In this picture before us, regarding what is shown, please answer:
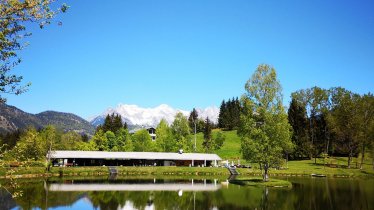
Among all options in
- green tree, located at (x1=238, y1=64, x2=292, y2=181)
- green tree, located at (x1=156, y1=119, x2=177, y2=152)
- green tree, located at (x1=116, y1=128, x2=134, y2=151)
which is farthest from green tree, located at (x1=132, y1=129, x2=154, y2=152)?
green tree, located at (x1=238, y1=64, x2=292, y2=181)

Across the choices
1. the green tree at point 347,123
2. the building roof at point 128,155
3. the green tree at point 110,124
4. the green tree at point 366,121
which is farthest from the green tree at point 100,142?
the green tree at point 366,121

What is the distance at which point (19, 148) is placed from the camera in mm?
11898

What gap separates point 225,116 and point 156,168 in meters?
82.3

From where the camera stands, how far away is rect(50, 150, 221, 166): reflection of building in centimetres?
9025

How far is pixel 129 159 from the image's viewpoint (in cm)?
9769

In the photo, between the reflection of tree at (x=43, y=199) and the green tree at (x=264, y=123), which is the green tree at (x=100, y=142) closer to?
the green tree at (x=264, y=123)

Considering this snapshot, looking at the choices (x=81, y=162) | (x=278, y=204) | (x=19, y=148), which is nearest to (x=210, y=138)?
(x=81, y=162)

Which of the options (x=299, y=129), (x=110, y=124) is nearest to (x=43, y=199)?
(x=299, y=129)

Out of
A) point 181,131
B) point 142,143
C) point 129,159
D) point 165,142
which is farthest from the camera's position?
point 181,131

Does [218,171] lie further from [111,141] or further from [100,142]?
[100,142]

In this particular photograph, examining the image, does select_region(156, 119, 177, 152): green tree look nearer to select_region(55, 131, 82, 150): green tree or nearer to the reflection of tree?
select_region(55, 131, 82, 150): green tree

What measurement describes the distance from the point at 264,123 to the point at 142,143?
Result: 55925 mm

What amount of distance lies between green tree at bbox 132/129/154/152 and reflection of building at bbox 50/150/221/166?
8.43 metres

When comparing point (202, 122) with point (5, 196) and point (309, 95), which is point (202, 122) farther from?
point (5, 196)
